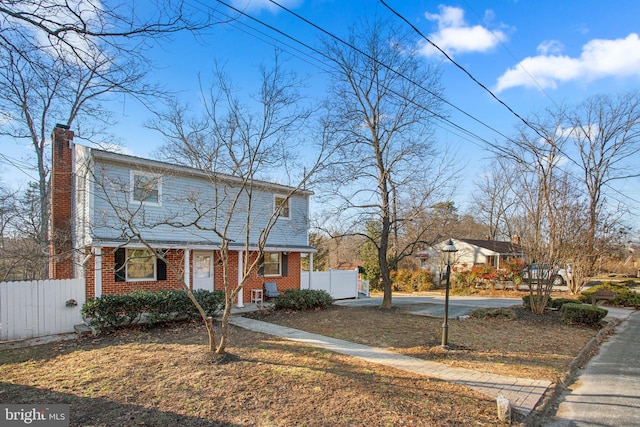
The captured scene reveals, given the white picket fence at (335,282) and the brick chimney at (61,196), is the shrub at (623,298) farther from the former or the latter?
the brick chimney at (61,196)

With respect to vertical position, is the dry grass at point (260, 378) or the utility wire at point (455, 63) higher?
the utility wire at point (455, 63)

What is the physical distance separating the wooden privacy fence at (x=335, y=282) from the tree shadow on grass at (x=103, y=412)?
11.3 meters

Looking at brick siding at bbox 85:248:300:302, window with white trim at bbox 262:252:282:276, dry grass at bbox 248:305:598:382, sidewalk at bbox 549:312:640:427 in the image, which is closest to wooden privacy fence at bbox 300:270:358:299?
brick siding at bbox 85:248:300:302

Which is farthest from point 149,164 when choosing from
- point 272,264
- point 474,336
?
point 474,336

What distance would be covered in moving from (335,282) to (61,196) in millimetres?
11316

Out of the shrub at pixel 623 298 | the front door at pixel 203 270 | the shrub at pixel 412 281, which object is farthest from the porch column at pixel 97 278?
the shrub at pixel 412 281

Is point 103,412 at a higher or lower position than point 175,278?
lower

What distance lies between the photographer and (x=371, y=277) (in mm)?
24328

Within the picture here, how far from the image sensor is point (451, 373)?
5.59 m

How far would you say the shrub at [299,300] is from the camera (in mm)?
12125

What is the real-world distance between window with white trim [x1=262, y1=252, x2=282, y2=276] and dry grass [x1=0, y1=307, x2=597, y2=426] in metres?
5.85

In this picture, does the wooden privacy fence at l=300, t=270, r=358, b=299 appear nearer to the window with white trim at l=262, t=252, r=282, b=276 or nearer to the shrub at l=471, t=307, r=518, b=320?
the window with white trim at l=262, t=252, r=282, b=276

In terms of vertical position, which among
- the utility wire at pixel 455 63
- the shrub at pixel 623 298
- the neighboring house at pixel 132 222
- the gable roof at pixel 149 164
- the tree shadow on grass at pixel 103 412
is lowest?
the shrub at pixel 623 298

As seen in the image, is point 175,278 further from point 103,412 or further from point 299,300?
point 103,412
